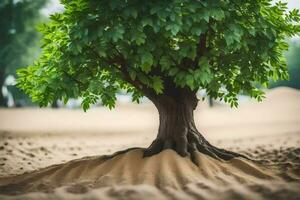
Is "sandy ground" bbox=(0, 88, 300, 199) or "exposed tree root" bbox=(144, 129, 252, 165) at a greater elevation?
"exposed tree root" bbox=(144, 129, 252, 165)

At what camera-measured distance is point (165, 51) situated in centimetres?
643

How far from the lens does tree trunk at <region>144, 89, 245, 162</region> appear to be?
7516mm

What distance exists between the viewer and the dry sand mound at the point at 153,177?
19.6 ft

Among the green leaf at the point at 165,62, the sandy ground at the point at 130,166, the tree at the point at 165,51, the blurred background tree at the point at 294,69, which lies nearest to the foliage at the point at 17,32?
the sandy ground at the point at 130,166

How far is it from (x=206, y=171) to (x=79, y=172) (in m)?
2.08

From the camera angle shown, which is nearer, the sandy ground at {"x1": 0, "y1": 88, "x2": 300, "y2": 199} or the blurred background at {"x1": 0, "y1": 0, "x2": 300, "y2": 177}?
the sandy ground at {"x1": 0, "y1": 88, "x2": 300, "y2": 199}

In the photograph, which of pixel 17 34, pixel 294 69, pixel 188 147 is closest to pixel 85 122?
pixel 17 34

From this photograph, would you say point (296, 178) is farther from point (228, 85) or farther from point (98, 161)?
point (98, 161)

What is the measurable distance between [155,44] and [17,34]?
24.2 metres

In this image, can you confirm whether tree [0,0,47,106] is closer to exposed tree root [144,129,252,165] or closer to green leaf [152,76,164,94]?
exposed tree root [144,129,252,165]

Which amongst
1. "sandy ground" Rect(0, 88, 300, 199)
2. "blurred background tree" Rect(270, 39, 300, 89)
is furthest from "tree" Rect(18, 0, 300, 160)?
"blurred background tree" Rect(270, 39, 300, 89)

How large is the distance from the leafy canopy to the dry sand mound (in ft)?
3.81

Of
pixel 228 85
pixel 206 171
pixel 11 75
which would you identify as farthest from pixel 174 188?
pixel 11 75

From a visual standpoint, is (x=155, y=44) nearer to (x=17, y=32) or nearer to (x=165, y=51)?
(x=165, y=51)
